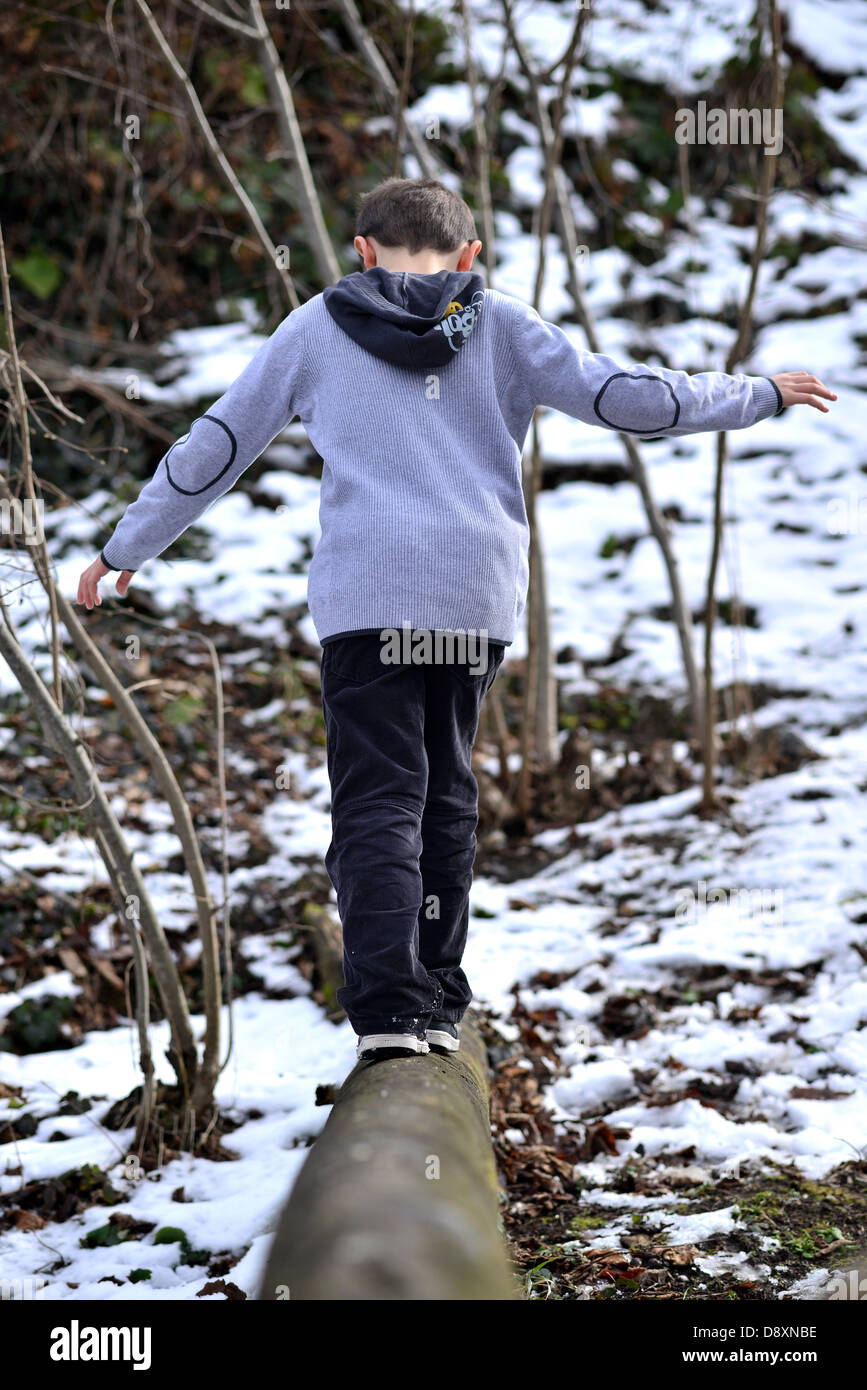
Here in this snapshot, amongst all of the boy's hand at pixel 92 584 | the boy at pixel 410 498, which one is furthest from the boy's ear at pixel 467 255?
the boy's hand at pixel 92 584

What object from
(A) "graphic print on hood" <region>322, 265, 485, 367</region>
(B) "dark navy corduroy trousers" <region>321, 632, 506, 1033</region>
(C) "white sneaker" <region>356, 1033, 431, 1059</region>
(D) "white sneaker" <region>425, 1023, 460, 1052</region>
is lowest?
(C) "white sneaker" <region>356, 1033, 431, 1059</region>

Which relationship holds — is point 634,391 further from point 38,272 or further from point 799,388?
point 38,272

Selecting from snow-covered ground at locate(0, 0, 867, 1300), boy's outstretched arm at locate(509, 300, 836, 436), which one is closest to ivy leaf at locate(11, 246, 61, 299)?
snow-covered ground at locate(0, 0, 867, 1300)

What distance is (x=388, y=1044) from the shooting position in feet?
6.81

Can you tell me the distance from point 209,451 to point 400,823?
86 centimetres

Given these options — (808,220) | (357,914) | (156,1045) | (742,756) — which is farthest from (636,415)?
(808,220)

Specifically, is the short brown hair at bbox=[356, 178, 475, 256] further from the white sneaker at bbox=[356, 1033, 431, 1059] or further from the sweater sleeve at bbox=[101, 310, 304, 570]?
the white sneaker at bbox=[356, 1033, 431, 1059]

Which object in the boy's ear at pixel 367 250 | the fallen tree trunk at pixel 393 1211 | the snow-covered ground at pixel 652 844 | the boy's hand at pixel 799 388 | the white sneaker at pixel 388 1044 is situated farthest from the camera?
the snow-covered ground at pixel 652 844

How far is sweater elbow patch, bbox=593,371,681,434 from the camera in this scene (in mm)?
2254

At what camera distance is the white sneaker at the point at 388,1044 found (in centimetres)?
207

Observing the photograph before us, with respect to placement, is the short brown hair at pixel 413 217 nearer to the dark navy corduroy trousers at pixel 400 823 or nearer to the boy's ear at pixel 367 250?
the boy's ear at pixel 367 250

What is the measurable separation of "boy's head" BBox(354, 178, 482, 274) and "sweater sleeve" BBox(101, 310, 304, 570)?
0.78 ft

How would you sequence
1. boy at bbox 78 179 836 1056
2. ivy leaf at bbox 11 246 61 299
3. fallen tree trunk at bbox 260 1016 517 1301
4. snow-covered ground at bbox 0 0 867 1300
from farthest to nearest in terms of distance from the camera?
ivy leaf at bbox 11 246 61 299 → snow-covered ground at bbox 0 0 867 1300 → boy at bbox 78 179 836 1056 → fallen tree trunk at bbox 260 1016 517 1301
